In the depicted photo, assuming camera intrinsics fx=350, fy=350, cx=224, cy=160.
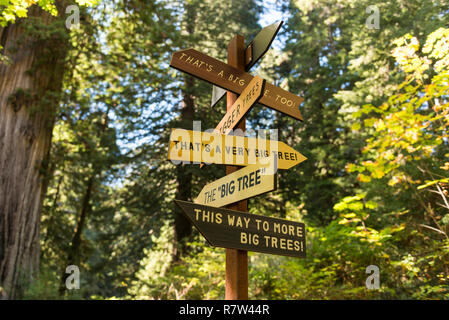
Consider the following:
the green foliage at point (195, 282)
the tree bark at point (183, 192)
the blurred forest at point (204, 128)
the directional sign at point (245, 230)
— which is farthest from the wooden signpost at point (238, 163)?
the tree bark at point (183, 192)

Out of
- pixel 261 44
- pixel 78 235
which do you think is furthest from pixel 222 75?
pixel 78 235

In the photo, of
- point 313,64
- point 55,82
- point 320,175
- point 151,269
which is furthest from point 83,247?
point 313,64

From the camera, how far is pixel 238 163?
9.80 ft

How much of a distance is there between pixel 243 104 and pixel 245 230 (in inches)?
42.7

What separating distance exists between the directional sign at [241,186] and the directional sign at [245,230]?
0.21 m

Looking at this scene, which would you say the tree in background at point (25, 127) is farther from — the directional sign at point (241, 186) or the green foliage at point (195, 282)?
the directional sign at point (241, 186)

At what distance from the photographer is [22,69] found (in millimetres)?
8305

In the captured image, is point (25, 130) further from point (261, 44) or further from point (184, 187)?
point (261, 44)

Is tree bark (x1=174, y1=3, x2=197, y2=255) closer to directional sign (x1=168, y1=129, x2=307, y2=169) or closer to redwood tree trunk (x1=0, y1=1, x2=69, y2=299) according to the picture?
redwood tree trunk (x1=0, y1=1, x2=69, y2=299)

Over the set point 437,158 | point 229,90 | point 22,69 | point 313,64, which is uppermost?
point 313,64

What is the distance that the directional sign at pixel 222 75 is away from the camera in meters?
3.45
